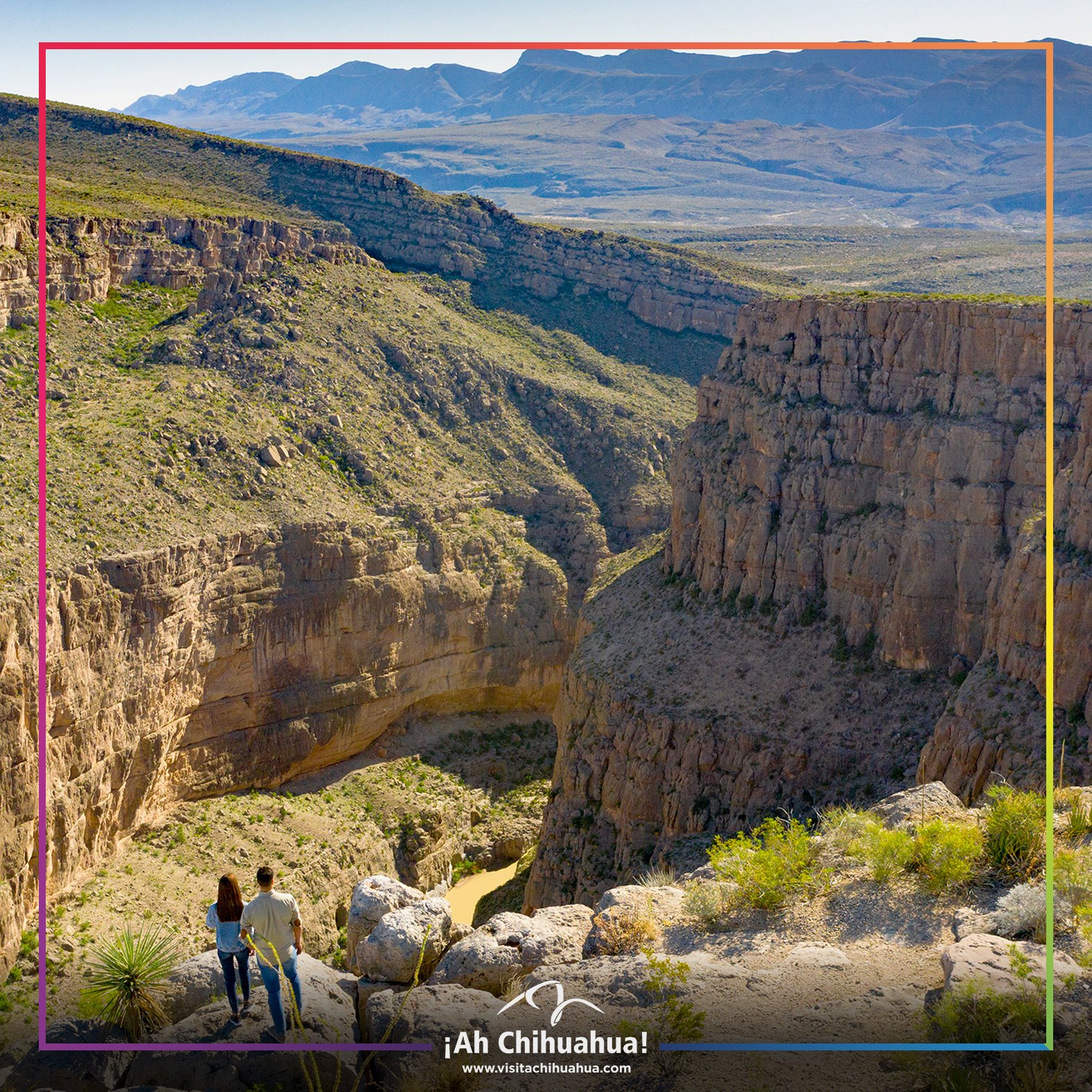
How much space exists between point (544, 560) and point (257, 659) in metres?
18.3

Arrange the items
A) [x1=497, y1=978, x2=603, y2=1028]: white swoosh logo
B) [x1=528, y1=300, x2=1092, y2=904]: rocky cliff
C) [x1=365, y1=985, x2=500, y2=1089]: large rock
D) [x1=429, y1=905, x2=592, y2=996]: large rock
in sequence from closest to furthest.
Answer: [x1=497, y1=978, x2=603, y2=1028]: white swoosh logo → [x1=365, y1=985, x2=500, y2=1089]: large rock → [x1=429, y1=905, x2=592, y2=996]: large rock → [x1=528, y1=300, x2=1092, y2=904]: rocky cliff

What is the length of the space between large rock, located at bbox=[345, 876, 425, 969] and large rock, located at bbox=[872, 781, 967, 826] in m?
8.18

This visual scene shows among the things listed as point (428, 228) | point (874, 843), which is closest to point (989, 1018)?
point (874, 843)

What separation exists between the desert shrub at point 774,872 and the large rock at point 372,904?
511 centimetres

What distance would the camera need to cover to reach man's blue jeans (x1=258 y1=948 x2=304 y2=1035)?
16516mm

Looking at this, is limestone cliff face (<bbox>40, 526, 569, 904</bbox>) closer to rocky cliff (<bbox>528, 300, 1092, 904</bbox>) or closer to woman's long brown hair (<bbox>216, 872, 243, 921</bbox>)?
rocky cliff (<bbox>528, 300, 1092, 904</bbox>)

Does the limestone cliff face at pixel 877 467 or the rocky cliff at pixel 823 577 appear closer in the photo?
the rocky cliff at pixel 823 577

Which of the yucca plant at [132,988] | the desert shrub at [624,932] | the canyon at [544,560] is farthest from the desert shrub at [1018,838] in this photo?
the yucca plant at [132,988]

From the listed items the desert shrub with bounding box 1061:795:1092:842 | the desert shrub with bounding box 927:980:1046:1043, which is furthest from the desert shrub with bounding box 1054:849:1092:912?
the desert shrub with bounding box 927:980:1046:1043

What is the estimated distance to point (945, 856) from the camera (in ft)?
65.4

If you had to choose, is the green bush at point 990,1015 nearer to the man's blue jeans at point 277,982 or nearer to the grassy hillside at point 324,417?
the man's blue jeans at point 277,982

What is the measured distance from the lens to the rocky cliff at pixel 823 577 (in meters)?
41.2

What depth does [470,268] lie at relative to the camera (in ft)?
301

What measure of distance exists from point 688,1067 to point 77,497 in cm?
3765
